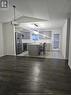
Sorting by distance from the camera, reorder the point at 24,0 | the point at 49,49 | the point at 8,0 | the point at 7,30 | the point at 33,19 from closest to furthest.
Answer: the point at 24,0, the point at 8,0, the point at 33,19, the point at 7,30, the point at 49,49

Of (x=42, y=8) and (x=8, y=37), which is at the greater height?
(x=42, y=8)

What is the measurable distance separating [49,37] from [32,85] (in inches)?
345

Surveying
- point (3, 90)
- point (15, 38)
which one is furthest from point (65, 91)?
point (15, 38)

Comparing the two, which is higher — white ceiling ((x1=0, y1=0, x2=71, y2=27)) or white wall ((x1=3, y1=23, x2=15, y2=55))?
white ceiling ((x1=0, y1=0, x2=71, y2=27))

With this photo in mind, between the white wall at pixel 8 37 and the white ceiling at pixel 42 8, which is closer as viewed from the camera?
the white ceiling at pixel 42 8

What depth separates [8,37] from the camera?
25.4 feet

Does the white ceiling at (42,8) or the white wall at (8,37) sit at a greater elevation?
the white ceiling at (42,8)

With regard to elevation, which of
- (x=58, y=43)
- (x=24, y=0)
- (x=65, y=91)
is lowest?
(x=65, y=91)

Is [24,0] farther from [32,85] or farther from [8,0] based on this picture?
[32,85]

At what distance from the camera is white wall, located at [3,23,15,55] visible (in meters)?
7.68

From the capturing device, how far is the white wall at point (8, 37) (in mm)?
7676

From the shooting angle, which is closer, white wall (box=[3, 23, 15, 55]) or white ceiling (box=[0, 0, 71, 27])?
white ceiling (box=[0, 0, 71, 27])

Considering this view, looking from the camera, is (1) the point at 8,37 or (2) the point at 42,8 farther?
(1) the point at 8,37

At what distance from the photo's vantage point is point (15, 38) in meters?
7.95
